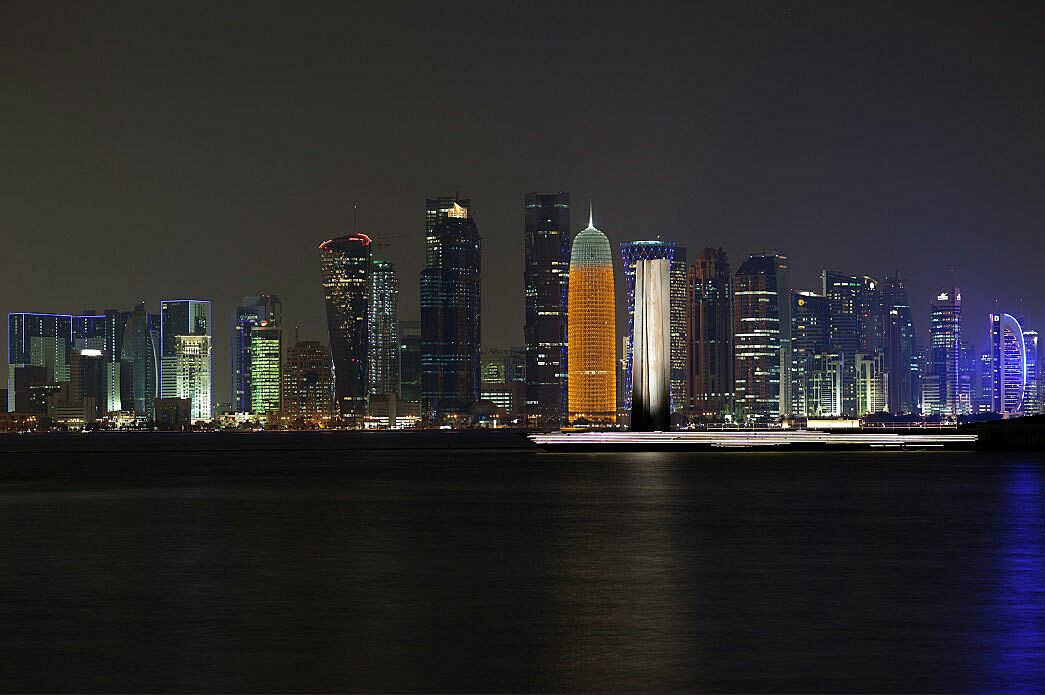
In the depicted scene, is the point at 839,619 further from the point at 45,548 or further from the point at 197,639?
the point at 45,548

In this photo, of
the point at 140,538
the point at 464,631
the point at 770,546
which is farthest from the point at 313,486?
the point at 464,631

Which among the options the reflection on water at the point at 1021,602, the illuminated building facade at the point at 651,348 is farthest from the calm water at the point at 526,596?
the illuminated building facade at the point at 651,348

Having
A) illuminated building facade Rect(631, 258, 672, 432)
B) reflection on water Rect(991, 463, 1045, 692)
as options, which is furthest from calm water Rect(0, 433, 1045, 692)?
illuminated building facade Rect(631, 258, 672, 432)

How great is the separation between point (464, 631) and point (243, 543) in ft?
50.9

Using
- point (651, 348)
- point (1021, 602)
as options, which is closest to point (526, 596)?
point (1021, 602)

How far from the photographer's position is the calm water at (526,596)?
1591cm

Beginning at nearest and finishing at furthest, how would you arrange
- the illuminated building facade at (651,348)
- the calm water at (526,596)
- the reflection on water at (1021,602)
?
the reflection on water at (1021,602) < the calm water at (526,596) < the illuminated building facade at (651,348)

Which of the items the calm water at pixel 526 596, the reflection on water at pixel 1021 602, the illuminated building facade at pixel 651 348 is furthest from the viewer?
the illuminated building facade at pixel 651 348

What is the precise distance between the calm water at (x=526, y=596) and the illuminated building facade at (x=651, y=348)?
9946cm

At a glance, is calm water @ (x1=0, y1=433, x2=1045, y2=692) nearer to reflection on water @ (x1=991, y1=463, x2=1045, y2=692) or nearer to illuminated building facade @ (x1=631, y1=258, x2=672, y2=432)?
reflection on water @ (x1=991, y1=463, x2=1045, y2=692)

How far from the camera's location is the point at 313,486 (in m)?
68.8

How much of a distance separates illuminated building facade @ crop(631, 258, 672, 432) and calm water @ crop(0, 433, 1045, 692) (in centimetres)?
9946

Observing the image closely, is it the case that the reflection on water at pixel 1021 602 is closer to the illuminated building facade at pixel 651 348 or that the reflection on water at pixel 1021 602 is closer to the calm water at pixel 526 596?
the calm water at pixel 526 596

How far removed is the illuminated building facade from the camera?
150 meters
